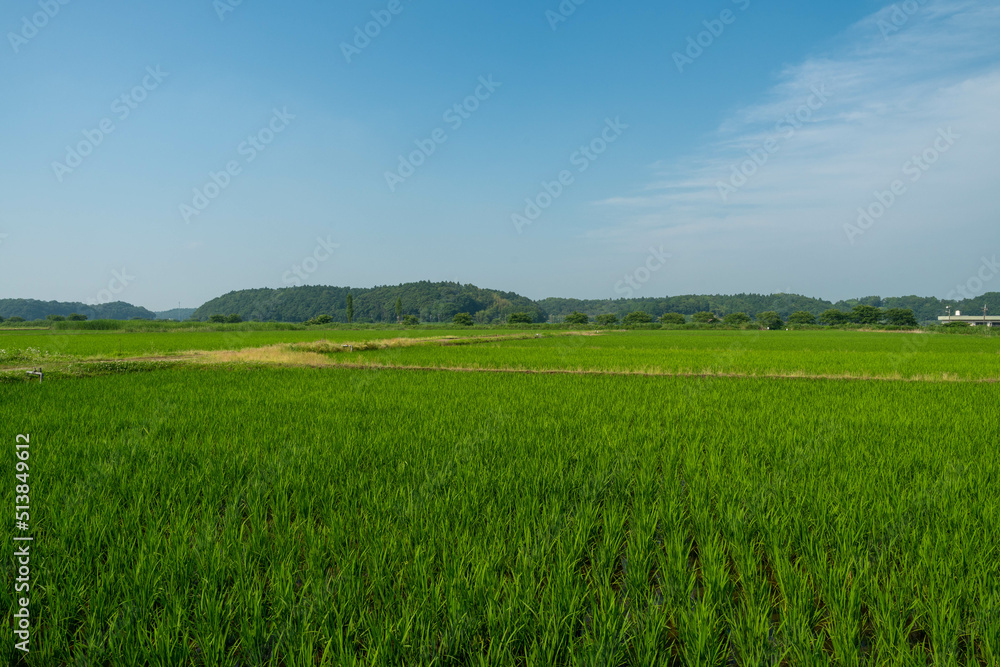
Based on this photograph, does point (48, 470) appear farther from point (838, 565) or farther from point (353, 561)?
point (838, 565)

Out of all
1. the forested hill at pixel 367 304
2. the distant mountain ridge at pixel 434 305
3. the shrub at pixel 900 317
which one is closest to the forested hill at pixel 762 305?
the distant mountain ridge at pixel 434 305

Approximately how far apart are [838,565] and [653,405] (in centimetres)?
622

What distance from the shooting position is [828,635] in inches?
105

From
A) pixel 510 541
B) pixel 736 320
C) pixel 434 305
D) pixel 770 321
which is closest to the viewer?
pixel 510 541

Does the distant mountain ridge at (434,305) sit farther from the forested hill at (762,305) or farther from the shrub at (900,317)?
the shrub at (900,317)

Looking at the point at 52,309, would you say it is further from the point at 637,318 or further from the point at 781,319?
the point at 781,319

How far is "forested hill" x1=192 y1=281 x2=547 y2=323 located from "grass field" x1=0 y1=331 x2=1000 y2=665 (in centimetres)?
10625

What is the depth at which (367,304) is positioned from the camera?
12444 centimetres

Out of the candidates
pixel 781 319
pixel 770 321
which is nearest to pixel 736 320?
pixel 770 321

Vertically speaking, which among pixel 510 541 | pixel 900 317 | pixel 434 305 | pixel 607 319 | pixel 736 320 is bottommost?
pixel 510 541

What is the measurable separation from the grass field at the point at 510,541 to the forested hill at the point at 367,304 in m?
106

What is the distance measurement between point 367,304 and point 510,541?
4968 inches

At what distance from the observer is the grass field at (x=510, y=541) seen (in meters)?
2.40

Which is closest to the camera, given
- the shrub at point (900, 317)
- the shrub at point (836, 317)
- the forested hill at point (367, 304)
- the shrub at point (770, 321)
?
the shrub at point (900, 317)
